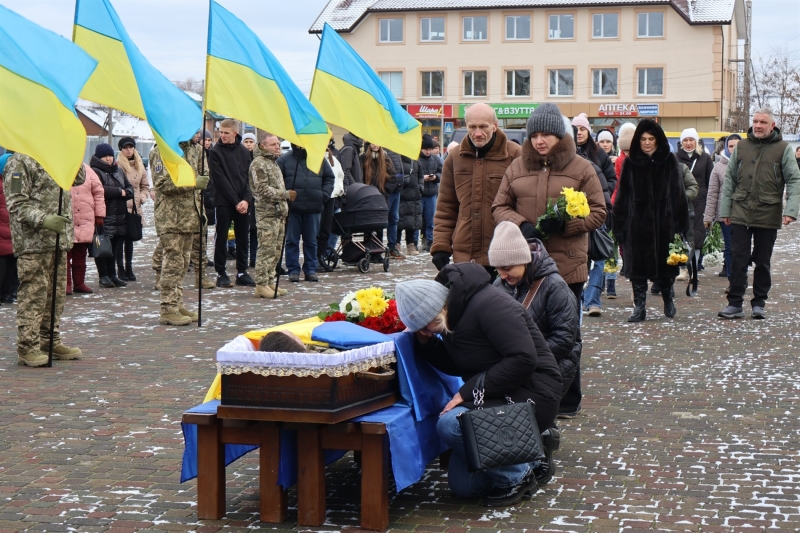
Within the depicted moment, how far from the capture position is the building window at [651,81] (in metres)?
67.9

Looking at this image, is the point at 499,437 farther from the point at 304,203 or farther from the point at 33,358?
the point at 304,203

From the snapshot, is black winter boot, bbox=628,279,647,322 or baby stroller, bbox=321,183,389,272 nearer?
black winter boot, bbox=628,279,647,322

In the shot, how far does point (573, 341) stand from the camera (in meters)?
6.44

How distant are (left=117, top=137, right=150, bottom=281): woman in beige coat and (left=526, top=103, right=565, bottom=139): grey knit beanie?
30.8 feet

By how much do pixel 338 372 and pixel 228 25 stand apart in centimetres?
626

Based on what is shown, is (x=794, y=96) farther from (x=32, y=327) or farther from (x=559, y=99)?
(x=32, y=327)

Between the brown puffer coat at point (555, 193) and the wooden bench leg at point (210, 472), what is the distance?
3148 millimetres

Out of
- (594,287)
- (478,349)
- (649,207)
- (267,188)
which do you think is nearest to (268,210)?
(267,188)

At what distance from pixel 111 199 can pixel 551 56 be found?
188ft

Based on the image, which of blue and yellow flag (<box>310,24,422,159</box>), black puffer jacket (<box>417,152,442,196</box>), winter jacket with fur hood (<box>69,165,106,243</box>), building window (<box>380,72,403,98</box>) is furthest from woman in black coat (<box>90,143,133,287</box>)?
building window (<box>380,72,403,98</box>)

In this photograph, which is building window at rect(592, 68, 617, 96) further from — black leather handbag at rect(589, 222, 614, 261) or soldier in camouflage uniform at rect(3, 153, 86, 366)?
soldier in camouflage uniform at rect(3, 153, 86, 366)

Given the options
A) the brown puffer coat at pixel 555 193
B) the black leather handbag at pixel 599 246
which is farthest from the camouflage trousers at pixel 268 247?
the brown puffer coat at pixel 555 193

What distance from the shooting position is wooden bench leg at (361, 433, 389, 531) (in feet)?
16.7

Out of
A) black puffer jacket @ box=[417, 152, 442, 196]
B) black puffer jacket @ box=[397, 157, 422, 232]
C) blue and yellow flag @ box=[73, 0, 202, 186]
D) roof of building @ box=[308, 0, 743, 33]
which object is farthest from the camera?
roof of building @ box=[308, 0, 743, 33]
